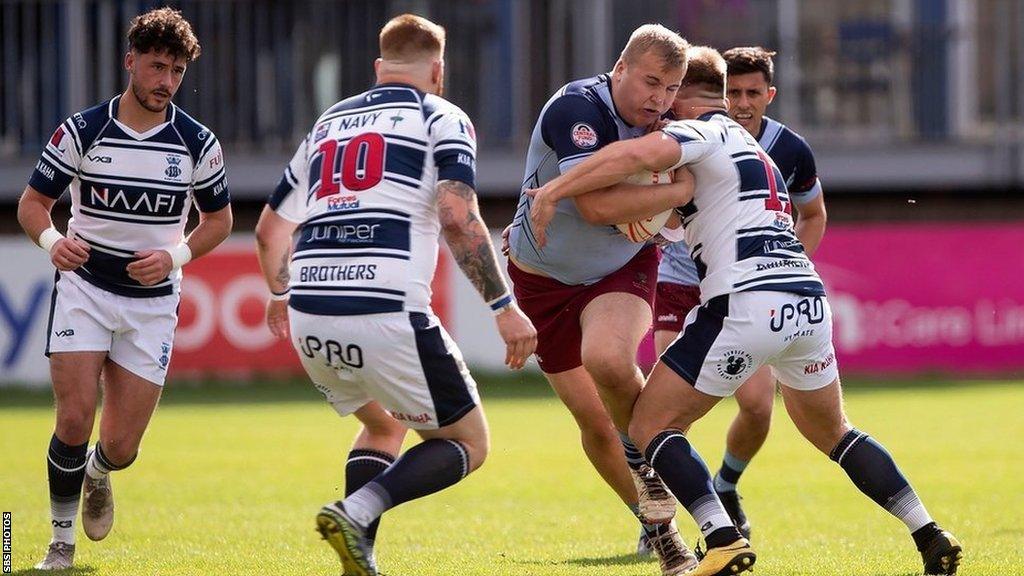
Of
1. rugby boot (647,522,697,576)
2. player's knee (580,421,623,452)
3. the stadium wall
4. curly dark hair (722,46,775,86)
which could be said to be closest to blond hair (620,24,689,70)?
curly dark hair (722,46,775,86)

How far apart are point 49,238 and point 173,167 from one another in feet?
2.10

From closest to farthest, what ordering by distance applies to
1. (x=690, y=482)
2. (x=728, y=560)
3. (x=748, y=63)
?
(x=728, y=560)
(x=690, y=482)
(x=748, y=63)

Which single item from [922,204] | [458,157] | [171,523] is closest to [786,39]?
[922,204]

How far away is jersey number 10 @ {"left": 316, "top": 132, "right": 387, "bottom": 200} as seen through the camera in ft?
18.3

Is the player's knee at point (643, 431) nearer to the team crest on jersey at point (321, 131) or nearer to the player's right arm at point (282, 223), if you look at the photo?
the player's right arm at point (282, 223)

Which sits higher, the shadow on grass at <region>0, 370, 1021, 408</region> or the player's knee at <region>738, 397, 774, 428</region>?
the player's knee at <region>738, 397, 774, 428</region>

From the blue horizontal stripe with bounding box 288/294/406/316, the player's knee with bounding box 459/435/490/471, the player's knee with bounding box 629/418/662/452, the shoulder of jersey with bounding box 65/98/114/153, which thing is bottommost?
the player's knee with bounding box 629/418/662/452

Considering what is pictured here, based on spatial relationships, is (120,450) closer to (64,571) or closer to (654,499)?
(64,571)

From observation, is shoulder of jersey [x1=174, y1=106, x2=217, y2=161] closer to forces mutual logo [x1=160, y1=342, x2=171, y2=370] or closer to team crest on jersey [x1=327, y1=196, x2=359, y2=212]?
forces mutual logo [x1=160, y1=342, x2=171, y2=370]

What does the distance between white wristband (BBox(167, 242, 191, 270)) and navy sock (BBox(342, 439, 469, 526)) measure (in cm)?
187

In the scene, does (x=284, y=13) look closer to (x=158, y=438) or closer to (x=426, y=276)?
(x=158, y=438)

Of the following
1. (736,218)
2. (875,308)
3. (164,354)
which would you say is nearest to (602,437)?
(736,218)

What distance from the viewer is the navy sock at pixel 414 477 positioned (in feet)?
18.1

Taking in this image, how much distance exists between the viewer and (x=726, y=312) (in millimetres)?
5957
